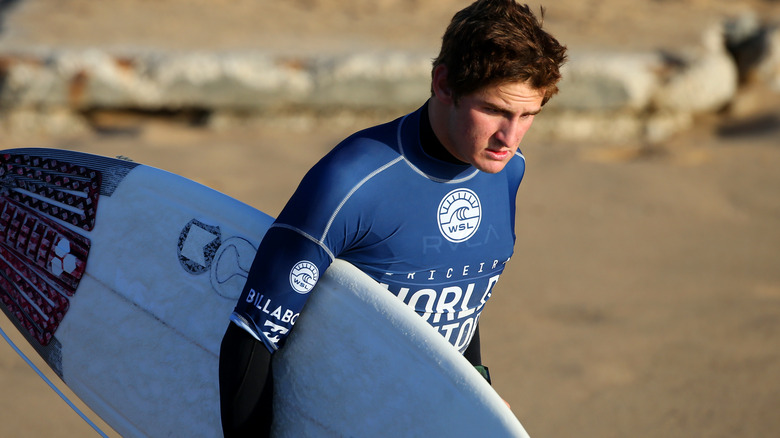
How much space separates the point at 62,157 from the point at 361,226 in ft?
3.63

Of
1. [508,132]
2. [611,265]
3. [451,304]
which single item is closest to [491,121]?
[508,132]

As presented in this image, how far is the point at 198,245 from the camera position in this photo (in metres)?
1.95

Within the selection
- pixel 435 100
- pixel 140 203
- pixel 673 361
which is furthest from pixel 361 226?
pixel 673 361

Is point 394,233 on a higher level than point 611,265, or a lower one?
higher

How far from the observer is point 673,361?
3730 millimetres

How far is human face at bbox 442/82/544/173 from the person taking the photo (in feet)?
4.95

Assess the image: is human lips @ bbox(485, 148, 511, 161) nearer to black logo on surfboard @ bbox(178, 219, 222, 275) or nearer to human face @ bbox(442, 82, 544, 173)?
human face @ bbox(442, 82, 544, 173)

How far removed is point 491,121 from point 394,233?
28 centimetres

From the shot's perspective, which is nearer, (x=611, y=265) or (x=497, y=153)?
(x=497, y=153)

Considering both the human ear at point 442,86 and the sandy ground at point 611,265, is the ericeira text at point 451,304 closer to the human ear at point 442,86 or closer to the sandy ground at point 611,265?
the human ear at point 442,86

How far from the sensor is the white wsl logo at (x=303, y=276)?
1.47m

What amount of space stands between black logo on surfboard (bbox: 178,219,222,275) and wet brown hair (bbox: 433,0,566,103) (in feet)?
2.37

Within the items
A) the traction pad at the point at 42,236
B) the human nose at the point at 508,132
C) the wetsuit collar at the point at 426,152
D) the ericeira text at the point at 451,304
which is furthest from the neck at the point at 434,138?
the traction pad at the point at 42,236

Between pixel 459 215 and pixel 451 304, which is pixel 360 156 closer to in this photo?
pixel 459 215
